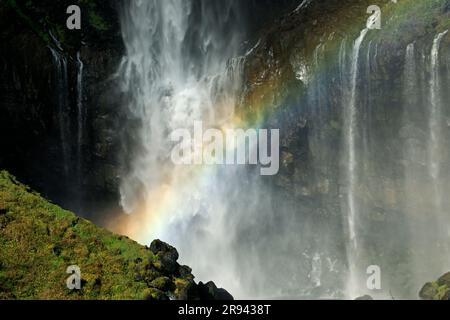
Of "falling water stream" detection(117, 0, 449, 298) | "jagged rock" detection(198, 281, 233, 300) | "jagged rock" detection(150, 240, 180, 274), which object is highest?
"falling water stream" detection(117, 0, 449, 298)

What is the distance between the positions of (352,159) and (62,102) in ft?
62.6

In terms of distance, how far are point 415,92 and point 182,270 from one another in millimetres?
17520

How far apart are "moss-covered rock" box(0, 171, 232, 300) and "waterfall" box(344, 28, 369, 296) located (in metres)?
15.6

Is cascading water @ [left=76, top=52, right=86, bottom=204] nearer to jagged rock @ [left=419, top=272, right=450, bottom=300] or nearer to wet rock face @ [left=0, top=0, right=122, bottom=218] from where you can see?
wet rock face @ [left=0, top=0, right=122, bottom=218]

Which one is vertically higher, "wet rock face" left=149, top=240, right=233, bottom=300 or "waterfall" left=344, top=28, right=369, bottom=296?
"waterfall" left=344, top=28, right=369, bottom=296

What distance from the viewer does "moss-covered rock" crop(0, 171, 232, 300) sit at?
62.2 feet

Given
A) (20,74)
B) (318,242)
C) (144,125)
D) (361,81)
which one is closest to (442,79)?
(361,81)

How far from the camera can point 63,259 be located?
20141 millimetres

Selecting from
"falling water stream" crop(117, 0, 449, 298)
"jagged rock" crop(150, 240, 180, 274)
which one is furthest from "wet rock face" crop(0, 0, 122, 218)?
"jagged rock" crop(150, 240, 180, 274)

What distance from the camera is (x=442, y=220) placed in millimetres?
32188

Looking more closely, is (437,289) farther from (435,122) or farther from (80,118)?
(80,118)

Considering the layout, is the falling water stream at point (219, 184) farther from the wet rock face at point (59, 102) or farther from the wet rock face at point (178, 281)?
the wet rock face at point (178, 281)

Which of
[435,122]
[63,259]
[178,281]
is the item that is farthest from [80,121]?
[435,122]

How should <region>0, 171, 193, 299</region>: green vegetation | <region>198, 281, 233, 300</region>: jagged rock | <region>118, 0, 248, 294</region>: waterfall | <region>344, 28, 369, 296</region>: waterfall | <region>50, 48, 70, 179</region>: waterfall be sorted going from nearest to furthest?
<region>0, 171, 193, 299</region>: green vegetation → <region>198, 281, 233, 300</region>: jagged rock → <region>344, 28, 369, 296</region>: waterfall → <region>50, 48, 70, 179</region>: waterfall → <region>118, 0, 248, 294</region>: waterfall
